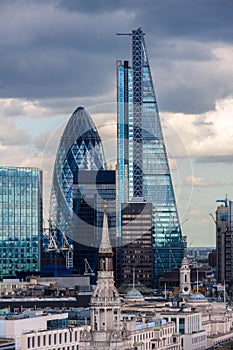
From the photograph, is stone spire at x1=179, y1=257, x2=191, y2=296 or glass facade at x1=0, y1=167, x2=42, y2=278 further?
glass facade at x1=0, y1=167, x2=42, y2=278

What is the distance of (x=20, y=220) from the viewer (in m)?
197

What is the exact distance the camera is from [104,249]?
8800 cm

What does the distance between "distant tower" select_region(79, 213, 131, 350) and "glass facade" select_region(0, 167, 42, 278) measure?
107m

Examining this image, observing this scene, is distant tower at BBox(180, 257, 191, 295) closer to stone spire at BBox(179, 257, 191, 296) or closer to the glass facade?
stone spire at BBox(179, 257, 191, 296)

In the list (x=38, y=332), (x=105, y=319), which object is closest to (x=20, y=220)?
(x=38, y=332)

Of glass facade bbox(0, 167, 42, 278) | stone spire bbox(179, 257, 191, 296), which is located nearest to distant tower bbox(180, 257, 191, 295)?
stone spire bbox(179, 257, 191, 296)

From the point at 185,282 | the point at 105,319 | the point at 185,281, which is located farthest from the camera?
the point at 185,281

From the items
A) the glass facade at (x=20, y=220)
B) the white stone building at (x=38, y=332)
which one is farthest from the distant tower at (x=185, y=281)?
the white stone building at (x=38, y=332)

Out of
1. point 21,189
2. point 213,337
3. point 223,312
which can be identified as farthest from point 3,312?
point 21,189

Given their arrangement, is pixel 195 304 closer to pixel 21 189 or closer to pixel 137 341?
pixel 137 341

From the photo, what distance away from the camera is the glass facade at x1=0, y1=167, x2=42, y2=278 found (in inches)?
7662

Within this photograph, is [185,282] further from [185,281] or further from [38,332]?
[38,332]

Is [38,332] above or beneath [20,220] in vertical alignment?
beneath

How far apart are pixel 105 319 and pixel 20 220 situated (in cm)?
→ 11146
